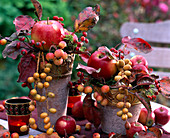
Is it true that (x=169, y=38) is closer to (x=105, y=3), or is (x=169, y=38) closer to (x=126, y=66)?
(x=105, y=3)

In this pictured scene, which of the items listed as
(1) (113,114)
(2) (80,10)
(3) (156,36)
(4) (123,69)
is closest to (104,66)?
(4) (123,69)

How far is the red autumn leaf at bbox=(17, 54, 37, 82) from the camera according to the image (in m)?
0.84

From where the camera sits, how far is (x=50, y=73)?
878 mm

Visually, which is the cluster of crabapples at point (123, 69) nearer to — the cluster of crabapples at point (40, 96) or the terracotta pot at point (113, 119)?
the terracotta pot at point (113, 119)

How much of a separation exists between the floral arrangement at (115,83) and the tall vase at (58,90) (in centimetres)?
7

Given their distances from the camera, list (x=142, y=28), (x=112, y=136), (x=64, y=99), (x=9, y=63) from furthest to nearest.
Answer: (x=142, y=28), (x=9, y=63), (x=64, y=99), (x=112, y=136)

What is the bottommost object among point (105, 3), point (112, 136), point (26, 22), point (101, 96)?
point (112, 136)

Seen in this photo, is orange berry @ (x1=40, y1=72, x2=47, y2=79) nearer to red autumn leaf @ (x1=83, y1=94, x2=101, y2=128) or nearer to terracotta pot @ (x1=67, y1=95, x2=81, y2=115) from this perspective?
red autumn leaf @ (x1=83, y1=94, x2=101, y2=128)

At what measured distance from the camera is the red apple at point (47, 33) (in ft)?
2.81

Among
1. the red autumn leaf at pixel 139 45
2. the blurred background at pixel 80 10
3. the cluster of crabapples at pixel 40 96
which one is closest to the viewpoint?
the cluster of crabapples at pixel 40 96

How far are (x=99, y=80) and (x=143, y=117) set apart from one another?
254 mm

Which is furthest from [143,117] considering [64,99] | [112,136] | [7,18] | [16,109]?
[7,18]

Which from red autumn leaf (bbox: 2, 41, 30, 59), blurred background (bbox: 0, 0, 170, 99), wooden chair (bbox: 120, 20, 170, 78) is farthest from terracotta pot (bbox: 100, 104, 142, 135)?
wooden chair (bbox: 120, 20, 170, 78)

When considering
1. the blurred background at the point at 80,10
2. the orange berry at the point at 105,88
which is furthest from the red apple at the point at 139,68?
the blurred background at the point at 80,10
